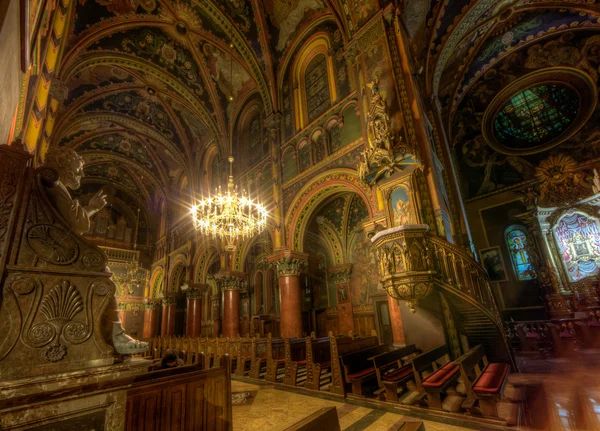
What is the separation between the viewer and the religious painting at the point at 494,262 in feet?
41.2

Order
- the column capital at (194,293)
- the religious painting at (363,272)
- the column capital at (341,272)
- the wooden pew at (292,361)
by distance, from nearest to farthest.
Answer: the wooden pew at (292,361), the religious painting at (363,272), the column capital at (341,272), the column capital at (194,293)

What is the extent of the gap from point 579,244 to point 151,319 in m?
22.7

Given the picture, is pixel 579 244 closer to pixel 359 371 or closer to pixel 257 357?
pixel 359 371

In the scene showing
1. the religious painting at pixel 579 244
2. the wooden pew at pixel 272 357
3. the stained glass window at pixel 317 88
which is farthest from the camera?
the religious painting at pixel 579 244

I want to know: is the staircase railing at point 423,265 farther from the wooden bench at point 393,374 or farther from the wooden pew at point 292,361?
the wooden pew at point 292,361

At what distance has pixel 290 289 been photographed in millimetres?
8992

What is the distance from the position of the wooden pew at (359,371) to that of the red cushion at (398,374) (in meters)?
0.34

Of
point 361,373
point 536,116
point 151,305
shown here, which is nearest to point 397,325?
point 361,373

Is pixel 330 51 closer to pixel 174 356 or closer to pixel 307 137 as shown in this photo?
pixel 307 137

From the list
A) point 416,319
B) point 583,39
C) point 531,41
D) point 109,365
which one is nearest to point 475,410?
point 416,319

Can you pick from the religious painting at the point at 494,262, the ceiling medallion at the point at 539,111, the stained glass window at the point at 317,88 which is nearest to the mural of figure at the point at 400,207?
the stained glass window at the point at 317,88

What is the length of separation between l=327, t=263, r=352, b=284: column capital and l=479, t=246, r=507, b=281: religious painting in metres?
6.63

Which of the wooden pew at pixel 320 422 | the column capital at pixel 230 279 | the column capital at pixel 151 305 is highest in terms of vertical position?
the column capital at pixel 230 279

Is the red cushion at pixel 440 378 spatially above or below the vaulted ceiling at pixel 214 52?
below
